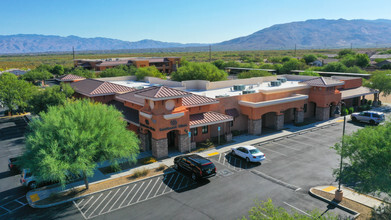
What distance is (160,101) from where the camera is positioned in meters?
27.8

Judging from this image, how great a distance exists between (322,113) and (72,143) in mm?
35967

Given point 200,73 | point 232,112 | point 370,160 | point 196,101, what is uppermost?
point 200,73

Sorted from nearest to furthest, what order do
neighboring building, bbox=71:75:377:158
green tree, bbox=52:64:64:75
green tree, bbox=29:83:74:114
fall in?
neighboring building, bbox=71:75:377:158
green tree, bbox=29:83:74:114
green tree, bbox=52:64:64:75

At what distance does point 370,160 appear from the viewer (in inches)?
612

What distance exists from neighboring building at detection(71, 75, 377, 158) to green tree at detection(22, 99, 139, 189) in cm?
621

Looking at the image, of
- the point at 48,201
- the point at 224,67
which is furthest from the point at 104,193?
the point at 224,67

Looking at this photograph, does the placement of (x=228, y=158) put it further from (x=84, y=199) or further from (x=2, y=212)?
(x=2, y=212)

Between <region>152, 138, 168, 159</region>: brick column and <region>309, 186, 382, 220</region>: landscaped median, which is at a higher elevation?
<region>152, 138, 168, 159</region>: brick column

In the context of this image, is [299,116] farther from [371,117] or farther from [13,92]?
[13,92]

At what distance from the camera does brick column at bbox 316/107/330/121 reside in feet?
139

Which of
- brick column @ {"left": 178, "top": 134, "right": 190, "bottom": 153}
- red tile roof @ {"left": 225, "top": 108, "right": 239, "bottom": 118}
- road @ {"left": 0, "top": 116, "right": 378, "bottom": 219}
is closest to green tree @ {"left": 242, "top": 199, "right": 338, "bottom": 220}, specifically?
road @ {"left": 0, "top": 116, "right": 378, "bottom": 219}

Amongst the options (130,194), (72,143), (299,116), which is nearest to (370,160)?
(130,194)

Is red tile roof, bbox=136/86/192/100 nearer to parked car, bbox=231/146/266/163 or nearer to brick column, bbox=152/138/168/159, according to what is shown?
brick column, bbox=152/138/168/159

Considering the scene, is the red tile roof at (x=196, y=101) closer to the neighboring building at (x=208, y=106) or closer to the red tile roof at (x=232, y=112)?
the neighboring building at (x=208, y=106)
